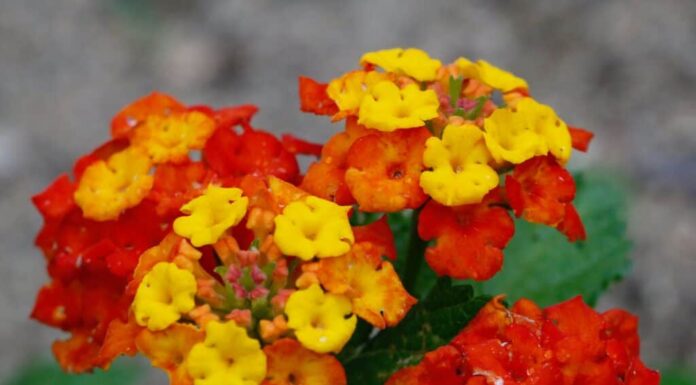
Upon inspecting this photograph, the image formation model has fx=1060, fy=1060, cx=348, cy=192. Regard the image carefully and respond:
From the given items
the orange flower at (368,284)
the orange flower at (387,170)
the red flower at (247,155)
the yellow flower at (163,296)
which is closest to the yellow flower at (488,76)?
the orange flower at (387,170)

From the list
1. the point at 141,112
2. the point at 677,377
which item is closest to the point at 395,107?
the point at 141,112

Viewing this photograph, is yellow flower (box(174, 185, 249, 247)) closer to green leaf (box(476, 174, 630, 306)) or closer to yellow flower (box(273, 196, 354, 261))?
yellow flower (box(273, 196, 354, 261))

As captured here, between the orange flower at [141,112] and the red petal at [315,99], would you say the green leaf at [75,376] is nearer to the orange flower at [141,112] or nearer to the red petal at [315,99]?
the orange flower at [141,112]

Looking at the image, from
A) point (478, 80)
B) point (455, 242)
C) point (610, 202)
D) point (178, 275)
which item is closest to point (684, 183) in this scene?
A: point (610, 202)

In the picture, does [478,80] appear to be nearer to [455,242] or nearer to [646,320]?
[455,242]

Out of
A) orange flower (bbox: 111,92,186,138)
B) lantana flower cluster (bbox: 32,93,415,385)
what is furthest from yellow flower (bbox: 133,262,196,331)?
orange flower (bbox: 111,92,186,138)
